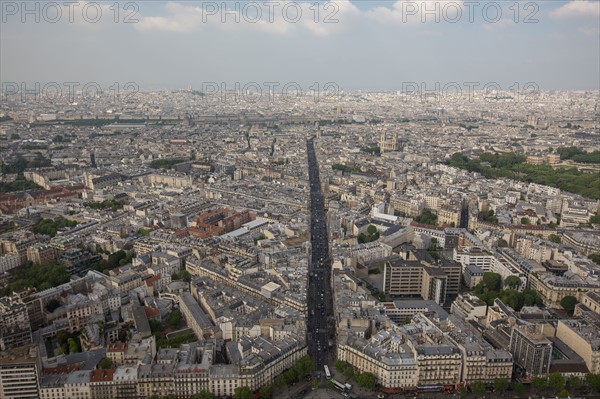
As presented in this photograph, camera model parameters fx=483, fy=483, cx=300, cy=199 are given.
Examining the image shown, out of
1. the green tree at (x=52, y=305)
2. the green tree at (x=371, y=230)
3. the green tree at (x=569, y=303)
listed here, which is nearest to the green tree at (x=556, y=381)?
the green tree at (x=569, y=303)

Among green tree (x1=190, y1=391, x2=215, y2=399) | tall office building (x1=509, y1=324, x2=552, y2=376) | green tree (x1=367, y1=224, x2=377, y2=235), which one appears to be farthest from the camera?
green tree (x1=367, y1=224, x2=377, y2=235)

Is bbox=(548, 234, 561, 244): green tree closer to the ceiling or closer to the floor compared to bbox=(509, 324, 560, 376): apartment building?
closer to the ceiling

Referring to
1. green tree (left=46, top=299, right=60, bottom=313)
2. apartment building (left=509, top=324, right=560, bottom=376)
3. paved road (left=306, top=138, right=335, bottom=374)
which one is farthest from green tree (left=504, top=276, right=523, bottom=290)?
green tree (left=46, top=299, right=60, bottom=313)

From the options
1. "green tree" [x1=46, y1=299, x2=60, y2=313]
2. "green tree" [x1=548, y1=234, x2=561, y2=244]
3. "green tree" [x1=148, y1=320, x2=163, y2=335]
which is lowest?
"green tree" [x1=148, y1=320, x2=163, y2=335]

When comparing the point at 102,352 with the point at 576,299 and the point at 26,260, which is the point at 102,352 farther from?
the point at 576,299

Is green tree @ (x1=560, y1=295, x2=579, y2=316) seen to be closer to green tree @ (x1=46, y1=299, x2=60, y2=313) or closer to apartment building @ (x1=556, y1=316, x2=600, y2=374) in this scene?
apartment building @ (x1=556, y1=316, x2=600, y2=374)

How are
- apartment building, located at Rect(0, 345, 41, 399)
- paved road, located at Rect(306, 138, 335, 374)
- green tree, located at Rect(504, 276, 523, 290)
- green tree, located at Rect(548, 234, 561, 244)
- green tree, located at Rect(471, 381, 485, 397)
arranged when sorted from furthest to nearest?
1. green tree, located at Rect(548, 234, 561, 244)
2. green tree, located at Rect(504, 276, 523, 290)
3. paved road, located at Rect(306, 138, 335, 374)
4. green tree, located at Rect(471, 381, 485, 397)
5. apartment building, located at Rect(0, 345, 41, 399)

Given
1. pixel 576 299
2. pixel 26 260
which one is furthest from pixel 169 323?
pixel 576 299
